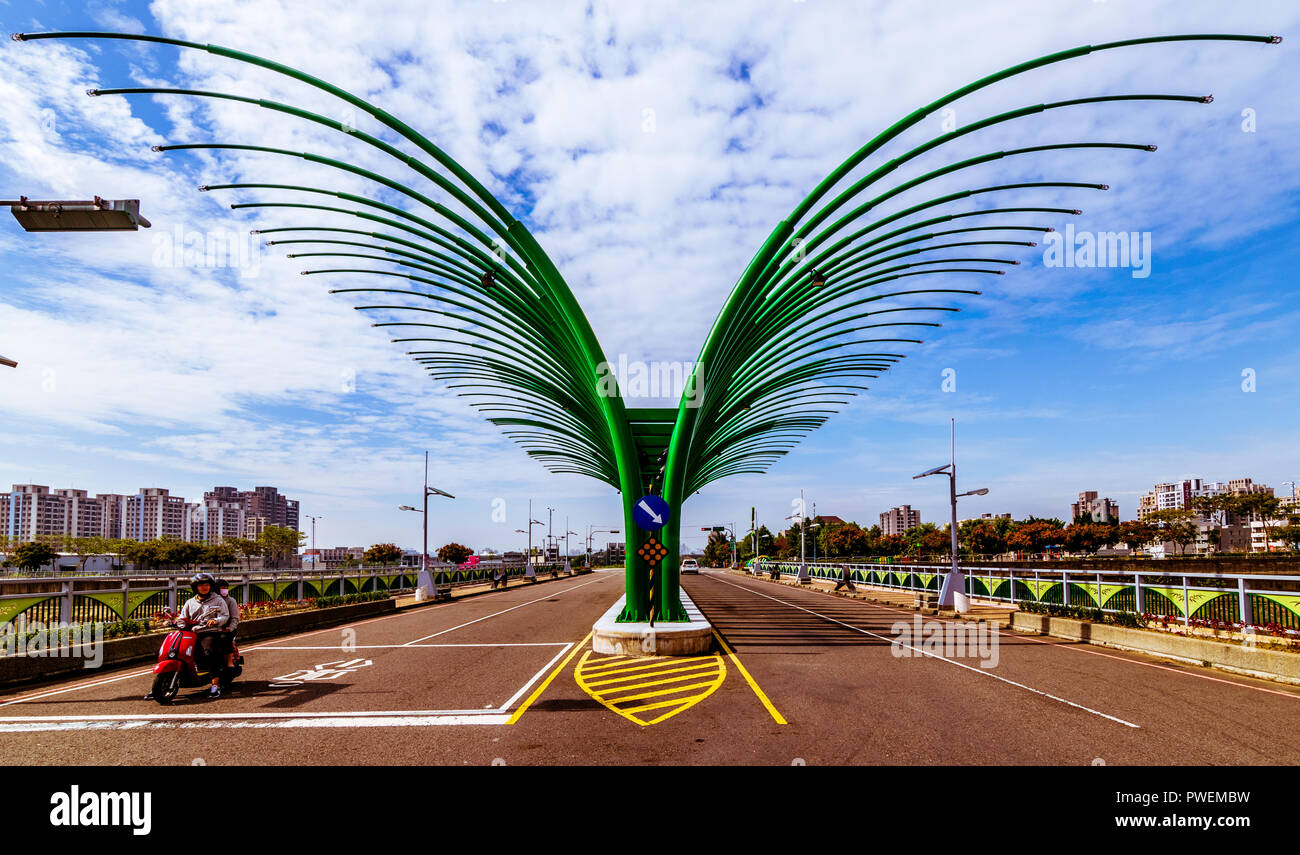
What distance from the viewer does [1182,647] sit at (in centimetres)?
1300

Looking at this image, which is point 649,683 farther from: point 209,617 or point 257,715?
point 209,617

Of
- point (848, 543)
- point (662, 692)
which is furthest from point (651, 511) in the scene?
point (848, 543)

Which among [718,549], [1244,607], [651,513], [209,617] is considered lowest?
[718,549]

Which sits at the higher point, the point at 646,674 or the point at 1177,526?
the point at 646,674

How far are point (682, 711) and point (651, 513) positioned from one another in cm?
562

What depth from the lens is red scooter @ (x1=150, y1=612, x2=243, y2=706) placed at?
9281 mm

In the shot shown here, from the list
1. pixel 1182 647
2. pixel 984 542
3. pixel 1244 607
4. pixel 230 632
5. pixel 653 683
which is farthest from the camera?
pixel 984 542

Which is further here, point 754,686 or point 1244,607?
point 1244,607

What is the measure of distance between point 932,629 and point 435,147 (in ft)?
54.7

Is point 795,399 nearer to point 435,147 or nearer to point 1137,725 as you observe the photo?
point 435,147

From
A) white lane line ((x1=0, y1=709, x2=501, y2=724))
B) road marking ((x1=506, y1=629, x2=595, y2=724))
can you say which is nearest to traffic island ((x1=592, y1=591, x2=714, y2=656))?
road marking ((x1=506, y1=629, x2=595, y2=724))

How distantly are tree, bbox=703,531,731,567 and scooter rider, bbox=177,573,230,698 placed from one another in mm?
153148

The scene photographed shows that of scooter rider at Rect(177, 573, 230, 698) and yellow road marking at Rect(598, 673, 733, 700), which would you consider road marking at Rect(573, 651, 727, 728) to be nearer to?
yellow road marking at Rect(598, 673, 733, 700)
